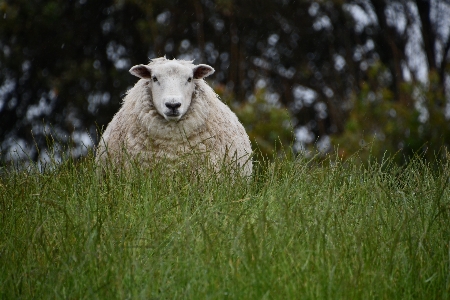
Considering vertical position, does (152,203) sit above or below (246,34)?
below

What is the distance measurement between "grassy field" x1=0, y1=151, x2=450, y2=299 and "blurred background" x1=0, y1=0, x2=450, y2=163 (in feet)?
23.9

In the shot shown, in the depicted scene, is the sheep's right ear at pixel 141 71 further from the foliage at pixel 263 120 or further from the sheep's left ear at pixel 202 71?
the foliage at pixel 263 120

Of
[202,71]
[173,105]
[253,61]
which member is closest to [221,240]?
[173,105]

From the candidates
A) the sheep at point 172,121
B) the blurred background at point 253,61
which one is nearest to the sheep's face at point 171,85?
the sheep at point 172,121

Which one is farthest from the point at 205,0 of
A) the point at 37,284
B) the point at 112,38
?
the point at 37,284

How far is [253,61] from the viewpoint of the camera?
16.1 meters

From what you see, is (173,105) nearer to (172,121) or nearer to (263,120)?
(172,121)

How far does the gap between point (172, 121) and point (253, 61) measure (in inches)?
413

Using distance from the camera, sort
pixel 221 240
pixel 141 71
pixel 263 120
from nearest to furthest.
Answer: pixel 221 240, pixel 141 71, pixel 263 120

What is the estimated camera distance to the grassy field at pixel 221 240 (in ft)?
10.7

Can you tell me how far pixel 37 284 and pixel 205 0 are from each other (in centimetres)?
1251

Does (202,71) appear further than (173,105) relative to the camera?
Yes

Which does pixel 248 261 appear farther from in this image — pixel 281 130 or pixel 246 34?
pixel 246 34

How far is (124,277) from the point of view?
3.29 meters
